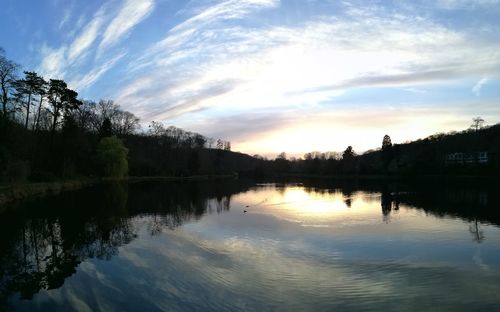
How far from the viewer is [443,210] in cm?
2720

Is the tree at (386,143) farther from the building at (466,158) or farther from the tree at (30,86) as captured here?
the tree at (30,86)

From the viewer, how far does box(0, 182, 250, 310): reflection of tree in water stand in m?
10.8

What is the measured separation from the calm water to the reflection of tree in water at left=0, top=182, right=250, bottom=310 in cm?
5

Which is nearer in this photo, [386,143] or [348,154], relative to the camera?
[386,143]

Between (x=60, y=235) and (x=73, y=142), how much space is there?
123 feet

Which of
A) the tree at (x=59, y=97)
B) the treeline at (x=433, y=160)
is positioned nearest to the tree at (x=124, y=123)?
the tree at (x=59, y=97)

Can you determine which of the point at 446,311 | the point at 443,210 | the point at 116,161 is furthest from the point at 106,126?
the point at 446,311

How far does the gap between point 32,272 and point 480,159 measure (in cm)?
9693

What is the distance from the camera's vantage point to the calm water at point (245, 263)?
895 centimetres

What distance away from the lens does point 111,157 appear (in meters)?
60.4

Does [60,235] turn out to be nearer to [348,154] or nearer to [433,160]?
[433,160]

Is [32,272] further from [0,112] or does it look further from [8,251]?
[0,112]

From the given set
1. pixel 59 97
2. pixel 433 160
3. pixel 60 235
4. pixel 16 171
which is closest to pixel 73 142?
pixel 59 97

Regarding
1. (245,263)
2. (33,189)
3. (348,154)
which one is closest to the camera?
(245,263)
